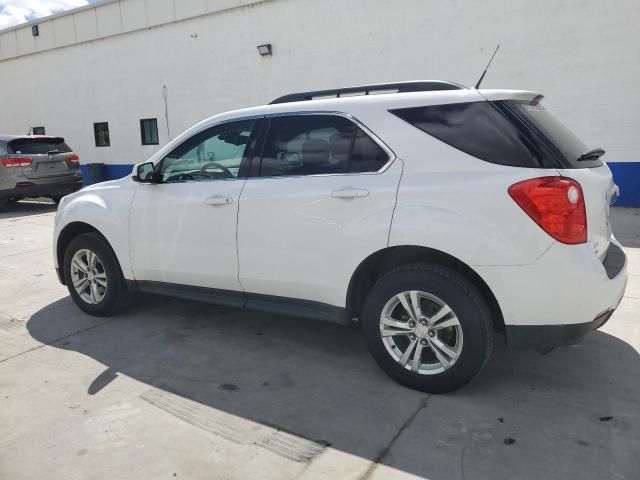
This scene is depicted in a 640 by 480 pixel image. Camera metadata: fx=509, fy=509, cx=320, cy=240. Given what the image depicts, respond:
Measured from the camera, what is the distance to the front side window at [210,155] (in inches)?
145

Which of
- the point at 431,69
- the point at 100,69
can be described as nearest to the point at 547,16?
the point at 431,69

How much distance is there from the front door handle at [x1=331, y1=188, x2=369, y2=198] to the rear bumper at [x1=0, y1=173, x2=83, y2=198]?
9.59 metres

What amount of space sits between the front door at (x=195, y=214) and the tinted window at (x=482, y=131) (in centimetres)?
133

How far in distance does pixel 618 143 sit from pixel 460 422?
27.4 feet

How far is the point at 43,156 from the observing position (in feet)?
35.2

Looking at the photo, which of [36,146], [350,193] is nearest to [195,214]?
[350,193]

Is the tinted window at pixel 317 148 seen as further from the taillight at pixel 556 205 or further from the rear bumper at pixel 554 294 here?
the rear bumper at pixel 554 294

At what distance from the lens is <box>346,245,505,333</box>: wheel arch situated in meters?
2.88

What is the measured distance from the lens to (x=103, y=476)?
93.7 inches

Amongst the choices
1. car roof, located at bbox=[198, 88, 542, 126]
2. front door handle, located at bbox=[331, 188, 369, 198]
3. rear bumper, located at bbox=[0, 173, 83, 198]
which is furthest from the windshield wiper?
rear bumper, located at bbox=[0, 173, 83, 198]

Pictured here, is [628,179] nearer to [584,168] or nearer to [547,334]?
[584,168]

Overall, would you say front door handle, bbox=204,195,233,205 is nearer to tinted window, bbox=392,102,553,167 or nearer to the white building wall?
tinted window, bbox=392,102,553,167

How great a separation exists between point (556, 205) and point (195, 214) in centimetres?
241

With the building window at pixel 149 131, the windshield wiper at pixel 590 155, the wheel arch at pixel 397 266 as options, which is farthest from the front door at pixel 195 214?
the building window at pixel 149 131
